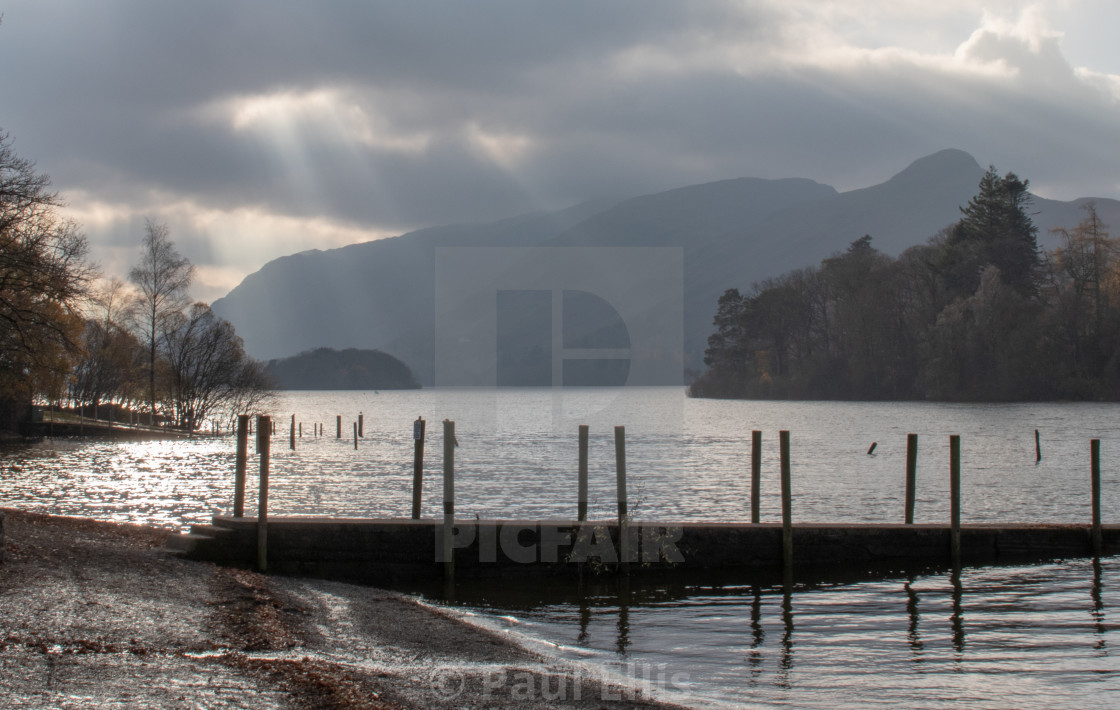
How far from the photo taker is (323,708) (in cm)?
755

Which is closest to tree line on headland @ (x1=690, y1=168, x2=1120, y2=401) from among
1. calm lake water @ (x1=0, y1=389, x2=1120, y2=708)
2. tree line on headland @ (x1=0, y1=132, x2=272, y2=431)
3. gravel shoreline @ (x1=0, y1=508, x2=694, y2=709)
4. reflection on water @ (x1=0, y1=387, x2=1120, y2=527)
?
reflection on water @ (x1=0, y1=387, x2=1120, y2=527)

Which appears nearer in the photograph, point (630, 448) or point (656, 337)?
point (630, 448)

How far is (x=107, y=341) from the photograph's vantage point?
73062 millimetres

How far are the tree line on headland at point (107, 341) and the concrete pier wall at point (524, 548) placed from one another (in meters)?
20.6

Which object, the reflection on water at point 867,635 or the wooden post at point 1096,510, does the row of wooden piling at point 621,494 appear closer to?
the wooden post at point 1096,510

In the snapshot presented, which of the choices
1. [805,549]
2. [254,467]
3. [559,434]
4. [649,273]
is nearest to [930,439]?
[649,273]

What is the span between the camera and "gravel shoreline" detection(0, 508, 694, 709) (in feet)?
25.2

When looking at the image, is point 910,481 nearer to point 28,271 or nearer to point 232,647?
point 232,647

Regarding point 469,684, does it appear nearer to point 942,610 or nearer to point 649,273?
point 942,610

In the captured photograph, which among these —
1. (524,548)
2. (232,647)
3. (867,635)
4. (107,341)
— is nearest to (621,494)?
(524,548)

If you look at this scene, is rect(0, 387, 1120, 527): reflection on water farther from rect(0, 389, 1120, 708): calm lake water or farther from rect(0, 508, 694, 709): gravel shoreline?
rect(0, 508, 694, 709): gravel shoreline

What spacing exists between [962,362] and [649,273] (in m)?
60.4

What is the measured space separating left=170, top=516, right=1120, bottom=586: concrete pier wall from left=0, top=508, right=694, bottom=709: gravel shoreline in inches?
→ 52.6

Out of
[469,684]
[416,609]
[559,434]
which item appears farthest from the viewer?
[559,434]
